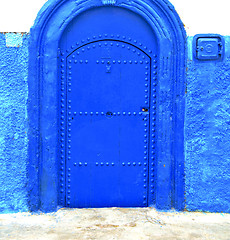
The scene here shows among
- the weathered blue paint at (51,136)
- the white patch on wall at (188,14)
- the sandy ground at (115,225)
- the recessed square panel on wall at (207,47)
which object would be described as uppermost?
the white patch on wall at (188,14)

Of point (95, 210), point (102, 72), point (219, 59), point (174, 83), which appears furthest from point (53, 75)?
point (219, 59)

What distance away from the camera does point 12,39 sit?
10.6 feet

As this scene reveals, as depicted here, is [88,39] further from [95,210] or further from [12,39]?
[95,210]

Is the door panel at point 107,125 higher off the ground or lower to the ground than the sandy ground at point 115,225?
higher

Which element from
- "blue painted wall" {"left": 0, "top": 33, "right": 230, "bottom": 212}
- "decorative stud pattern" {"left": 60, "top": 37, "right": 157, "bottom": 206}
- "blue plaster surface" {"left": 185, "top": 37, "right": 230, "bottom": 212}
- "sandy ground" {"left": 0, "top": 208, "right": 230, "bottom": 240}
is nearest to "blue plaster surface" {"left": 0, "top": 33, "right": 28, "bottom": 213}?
"blue painted wall" {"left": 0, "top": 33, "right": 230, "bottom": 212}

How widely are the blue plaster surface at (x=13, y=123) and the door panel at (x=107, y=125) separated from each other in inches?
17.6

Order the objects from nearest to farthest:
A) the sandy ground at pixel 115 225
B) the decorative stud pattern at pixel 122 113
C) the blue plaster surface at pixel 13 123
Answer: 1. the sandy ground at pixel 115 225
2. the blue plaster surface at pixel 13 123
3. the decorative stud pattern at pixel 122 113

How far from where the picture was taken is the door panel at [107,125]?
3.39m

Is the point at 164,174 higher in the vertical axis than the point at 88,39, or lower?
lower

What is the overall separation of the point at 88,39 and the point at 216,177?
1.94 m

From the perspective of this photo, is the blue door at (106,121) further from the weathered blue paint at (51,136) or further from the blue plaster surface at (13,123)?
the blue plaster surface at (13,123)

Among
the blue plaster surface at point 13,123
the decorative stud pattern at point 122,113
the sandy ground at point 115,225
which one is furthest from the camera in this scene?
the decorative stud pattern at point 122,113

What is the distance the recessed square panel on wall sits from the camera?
3.29 m

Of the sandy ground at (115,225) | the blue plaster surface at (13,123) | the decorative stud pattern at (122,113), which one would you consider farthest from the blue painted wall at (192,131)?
the decorative stud pattern at (122,113)
